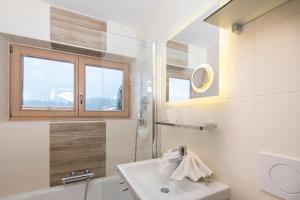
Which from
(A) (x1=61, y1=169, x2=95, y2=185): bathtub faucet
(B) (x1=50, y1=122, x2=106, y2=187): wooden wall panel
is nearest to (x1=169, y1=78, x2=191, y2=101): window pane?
(B) (x1=50, y1=122, x2=106, y2=187): wooden wall panel

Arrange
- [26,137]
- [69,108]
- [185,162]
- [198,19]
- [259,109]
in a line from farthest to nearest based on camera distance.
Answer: [69,108], [26,137], [198,19], [185,162], [259,109]

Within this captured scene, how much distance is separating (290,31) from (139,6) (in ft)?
5.14

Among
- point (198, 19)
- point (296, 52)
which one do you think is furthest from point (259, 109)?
point (198, 19)

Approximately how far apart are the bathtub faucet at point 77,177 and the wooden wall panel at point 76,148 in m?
0.04

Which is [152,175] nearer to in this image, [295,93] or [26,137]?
[295,93]

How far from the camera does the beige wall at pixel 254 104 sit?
682 mm

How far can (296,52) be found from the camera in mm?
664

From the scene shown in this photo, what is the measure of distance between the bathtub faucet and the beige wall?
127 centimetres

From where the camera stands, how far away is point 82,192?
178 centimetres

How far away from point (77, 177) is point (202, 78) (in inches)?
64.3

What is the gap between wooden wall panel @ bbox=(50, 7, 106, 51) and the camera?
1.83 metres

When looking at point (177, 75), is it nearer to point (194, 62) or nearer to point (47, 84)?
point (194, 62)

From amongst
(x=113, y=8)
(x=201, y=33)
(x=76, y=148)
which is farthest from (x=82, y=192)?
(x=113, y=8)

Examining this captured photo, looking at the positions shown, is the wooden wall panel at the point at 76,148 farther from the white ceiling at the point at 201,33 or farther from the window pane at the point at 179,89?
the white ceiling at the point at 201,33
